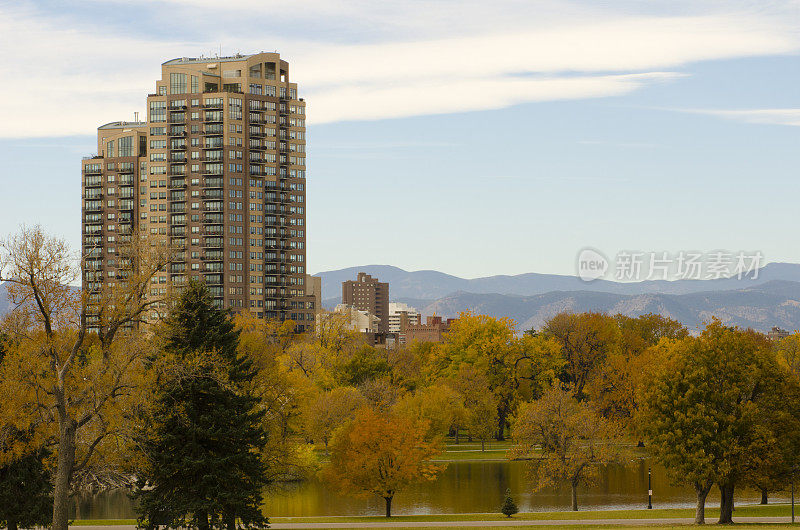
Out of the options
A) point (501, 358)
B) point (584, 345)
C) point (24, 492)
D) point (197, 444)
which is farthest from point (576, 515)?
point (584, 345)

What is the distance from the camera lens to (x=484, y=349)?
135 metres

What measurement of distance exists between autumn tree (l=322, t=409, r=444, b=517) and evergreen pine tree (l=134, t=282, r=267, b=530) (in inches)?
776

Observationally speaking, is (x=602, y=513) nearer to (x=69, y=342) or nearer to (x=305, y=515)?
(x=305, y=515)

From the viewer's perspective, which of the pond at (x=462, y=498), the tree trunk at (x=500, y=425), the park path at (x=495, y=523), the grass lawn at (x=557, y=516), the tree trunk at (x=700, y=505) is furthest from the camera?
the tree trunk at (x=500, y=425)

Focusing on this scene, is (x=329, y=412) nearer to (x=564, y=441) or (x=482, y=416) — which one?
(x=482, y=416)

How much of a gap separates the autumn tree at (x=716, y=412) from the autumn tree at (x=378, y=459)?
19.0 metres

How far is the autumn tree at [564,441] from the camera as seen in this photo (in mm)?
78625

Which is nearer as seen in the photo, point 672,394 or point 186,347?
point 186,347

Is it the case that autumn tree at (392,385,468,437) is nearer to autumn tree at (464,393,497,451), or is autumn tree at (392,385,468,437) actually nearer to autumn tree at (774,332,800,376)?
autumn tree at (464,393,497,451)

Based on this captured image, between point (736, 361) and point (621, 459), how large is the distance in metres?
29.3

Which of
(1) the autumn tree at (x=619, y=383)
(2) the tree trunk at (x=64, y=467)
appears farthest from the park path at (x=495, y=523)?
(1) the autumn tree at (x=619, y=383)

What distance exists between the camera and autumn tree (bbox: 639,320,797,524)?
194ft

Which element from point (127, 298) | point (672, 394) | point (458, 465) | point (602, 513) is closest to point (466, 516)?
point (602, 513)

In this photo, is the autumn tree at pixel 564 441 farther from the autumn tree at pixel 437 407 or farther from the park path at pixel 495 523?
the autumn tree at pixel 437 407
